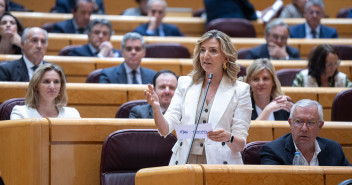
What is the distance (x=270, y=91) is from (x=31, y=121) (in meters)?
1.25

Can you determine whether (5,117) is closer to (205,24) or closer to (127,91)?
(127,91)

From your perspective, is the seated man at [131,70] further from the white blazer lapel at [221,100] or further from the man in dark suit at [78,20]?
the white blazer lapel at [221,100]

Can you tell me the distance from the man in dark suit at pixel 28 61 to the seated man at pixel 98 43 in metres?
0.47

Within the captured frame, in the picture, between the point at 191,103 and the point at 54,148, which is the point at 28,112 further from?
the point at 191,103

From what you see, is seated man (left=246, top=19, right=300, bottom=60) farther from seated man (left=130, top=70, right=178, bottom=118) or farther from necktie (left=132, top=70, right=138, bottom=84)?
seated man (left=130, top=70, right=178, bottom=118)

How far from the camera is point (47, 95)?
2.65 m

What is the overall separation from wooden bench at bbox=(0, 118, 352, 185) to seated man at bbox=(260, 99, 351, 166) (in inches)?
20.0

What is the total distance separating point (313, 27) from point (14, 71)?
2410mm

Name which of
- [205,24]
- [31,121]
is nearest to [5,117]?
[31,121]

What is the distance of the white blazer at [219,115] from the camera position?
1.90 metres

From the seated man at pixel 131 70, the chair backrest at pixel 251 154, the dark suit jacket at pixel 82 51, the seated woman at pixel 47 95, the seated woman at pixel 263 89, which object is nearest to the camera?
the chair backrest at pixel 251 154

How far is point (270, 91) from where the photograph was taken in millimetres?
2910

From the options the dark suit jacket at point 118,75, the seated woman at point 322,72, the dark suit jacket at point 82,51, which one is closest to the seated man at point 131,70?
the dark suit jacket at point 118,75

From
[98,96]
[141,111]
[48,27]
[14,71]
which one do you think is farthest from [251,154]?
[48,27]
